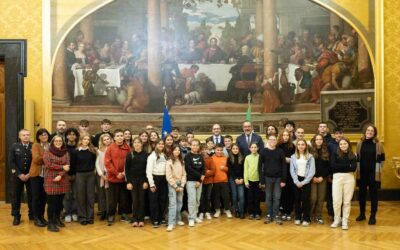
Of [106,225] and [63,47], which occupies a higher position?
[63,47]

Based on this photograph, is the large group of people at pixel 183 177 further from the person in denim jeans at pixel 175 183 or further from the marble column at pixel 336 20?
the marble column at pixel 336 20

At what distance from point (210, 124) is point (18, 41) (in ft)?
16.3

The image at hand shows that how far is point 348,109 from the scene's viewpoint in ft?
34.9

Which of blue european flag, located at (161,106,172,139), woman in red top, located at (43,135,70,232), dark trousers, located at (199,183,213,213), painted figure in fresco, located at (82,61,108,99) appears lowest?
dark trousers, located at (199,183,213,213)

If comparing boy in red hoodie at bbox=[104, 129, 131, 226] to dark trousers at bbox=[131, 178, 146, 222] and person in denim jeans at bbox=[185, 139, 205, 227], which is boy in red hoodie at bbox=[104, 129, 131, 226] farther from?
person in denim jeans at bbox=[185, 139, 205, 227]

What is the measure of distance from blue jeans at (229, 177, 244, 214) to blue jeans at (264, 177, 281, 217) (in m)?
0.58

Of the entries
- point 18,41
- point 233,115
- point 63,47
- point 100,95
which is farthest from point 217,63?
point 18,41

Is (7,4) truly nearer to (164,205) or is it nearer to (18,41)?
(18,41)

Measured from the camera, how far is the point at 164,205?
8.06 metres

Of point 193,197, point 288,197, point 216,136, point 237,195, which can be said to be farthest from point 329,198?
point 193,197

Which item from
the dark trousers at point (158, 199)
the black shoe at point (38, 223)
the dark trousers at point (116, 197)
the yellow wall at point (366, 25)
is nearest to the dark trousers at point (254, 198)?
the dark trousers at point (158, 199)

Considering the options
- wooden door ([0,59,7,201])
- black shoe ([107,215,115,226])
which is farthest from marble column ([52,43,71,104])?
black shoe ([107,215,115,226])

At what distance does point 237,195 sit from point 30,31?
6.30 metres

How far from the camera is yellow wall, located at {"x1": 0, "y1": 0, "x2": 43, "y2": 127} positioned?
10.7 metres
